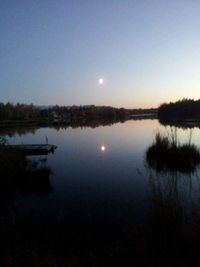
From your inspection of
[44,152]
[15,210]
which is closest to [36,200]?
[15,210]

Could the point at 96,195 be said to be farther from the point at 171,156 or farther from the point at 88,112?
the point at 88,112

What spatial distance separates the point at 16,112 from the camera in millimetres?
102625

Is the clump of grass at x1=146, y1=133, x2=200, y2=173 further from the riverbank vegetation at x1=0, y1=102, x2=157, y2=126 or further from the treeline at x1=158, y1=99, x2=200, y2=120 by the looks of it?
the riverbank vegetation at x1=0, y1=102, x2=157, y2=126

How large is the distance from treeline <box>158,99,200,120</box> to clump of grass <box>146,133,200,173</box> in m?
61.6

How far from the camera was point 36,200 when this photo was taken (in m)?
13.8

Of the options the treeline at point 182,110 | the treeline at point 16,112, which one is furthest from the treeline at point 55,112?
the treeline at point 182,110

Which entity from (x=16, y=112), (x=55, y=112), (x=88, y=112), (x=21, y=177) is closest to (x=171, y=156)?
(x=21, y=177)

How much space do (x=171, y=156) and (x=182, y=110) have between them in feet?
234

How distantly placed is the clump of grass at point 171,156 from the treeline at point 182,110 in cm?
6156

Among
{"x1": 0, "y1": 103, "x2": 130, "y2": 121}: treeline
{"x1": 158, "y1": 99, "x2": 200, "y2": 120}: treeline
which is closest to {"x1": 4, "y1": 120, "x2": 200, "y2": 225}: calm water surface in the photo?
{"x1": 158, "y1": 99, "x2": 200, "y2": 120}: treeline

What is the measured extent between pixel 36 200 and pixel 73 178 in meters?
4.32

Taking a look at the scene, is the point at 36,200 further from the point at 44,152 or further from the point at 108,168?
the point at 44,152

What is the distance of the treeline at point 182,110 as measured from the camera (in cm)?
8436

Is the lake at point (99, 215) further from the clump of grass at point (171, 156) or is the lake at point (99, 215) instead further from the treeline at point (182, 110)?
the treeline at point (182, 110)
